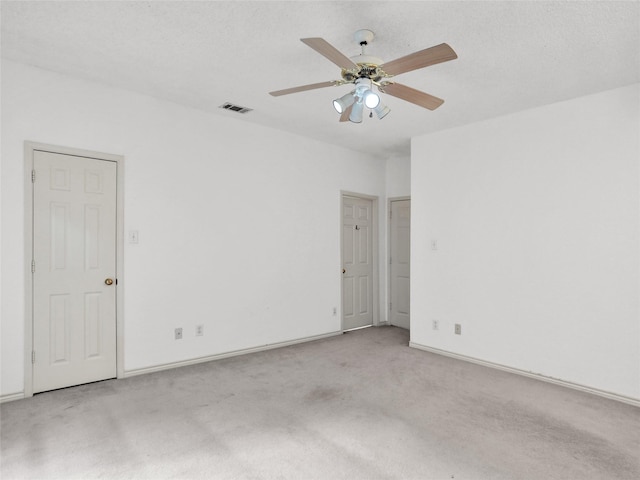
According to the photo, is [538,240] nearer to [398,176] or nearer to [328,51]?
[398,176]

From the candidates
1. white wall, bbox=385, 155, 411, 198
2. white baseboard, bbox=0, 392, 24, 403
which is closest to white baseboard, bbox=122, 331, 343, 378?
white baseboard, bbox=0, 392, 24, 403

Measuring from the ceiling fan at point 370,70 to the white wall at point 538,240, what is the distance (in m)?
1.65

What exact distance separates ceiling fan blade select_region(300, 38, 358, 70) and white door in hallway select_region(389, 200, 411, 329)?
371 cm

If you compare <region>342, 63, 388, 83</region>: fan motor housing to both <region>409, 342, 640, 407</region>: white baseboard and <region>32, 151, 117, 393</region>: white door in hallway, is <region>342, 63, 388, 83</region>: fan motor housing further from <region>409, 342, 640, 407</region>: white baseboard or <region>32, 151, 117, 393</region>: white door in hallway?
<region>409, 342, 640, 407</region>: white baseboard

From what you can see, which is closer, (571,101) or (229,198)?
(571,101)

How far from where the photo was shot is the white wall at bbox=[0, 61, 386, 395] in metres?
3.01

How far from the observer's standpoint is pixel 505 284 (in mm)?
3953

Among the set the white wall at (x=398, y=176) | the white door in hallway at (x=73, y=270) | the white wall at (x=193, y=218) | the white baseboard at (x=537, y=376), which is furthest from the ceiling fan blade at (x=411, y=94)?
the white wall at (x=398, y=176)

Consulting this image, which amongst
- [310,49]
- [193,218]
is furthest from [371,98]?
[193,218]

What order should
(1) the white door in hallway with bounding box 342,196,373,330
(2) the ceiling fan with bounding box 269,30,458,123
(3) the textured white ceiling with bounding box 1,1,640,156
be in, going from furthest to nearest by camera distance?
1. (1) the white door in hallway with bounding box 342,196,373,330
2. (3) the textured white ceiling with bounding box 1,1,640,156
3. (2) the ceiling fan with bounding box 269,30,458,123

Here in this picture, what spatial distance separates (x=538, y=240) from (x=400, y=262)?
235 centimetres

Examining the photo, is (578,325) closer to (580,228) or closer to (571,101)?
(580,228)

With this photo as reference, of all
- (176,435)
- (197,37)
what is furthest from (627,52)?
(176,435)

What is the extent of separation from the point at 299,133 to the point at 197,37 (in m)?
2.32
